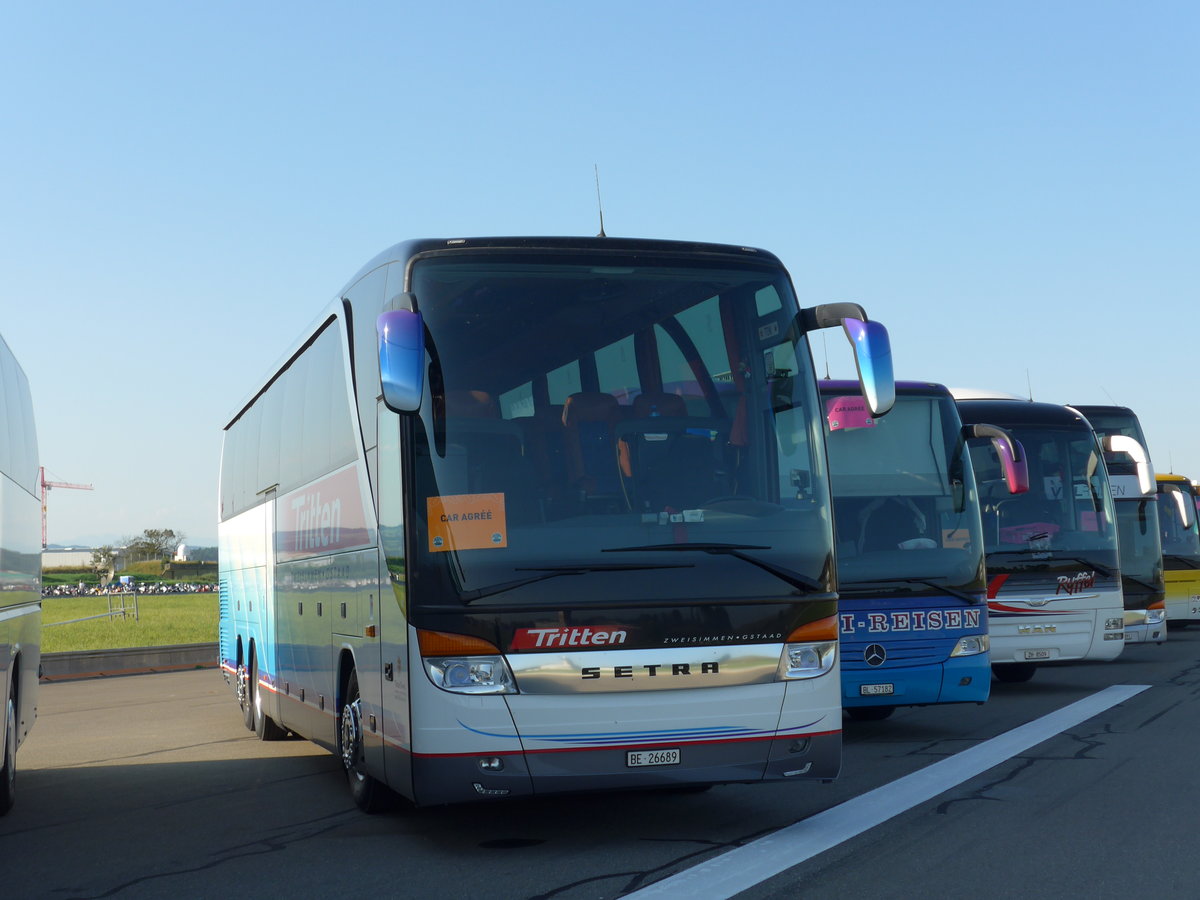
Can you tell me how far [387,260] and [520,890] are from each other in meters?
3.58

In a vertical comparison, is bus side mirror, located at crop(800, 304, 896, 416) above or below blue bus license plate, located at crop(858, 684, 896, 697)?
above

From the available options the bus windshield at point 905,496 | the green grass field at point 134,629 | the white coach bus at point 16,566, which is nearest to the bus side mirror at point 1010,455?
the bus windshield at point 905,496

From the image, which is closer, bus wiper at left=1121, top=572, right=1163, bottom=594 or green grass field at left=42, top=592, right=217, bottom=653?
bus wiper at left=1121, top=572, right=1163, bottom=594

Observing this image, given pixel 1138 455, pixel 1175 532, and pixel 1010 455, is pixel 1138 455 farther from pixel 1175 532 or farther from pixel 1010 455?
pixel 1175 532

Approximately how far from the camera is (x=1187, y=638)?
1117 inches

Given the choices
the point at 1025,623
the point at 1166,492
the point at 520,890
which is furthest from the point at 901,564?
the point at 1166,492

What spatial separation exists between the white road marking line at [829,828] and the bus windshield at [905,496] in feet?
5.07

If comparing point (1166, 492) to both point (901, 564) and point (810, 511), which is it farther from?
point (810, 511)

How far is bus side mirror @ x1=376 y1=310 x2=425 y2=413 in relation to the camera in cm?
680

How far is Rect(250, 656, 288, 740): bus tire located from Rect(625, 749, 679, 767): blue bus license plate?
281 inches

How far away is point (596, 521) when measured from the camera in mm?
7305

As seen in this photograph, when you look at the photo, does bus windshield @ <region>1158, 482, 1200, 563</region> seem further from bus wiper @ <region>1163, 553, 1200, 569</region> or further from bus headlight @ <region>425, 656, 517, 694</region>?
bus headlight @ <region>425, 656, 517, 694</region>

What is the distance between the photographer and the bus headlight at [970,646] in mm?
11906

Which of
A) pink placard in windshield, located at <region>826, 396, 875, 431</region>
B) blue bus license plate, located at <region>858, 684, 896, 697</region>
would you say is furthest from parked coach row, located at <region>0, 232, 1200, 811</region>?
pink placard in windshield, located at <region>826, 396, 875, 431</region>
